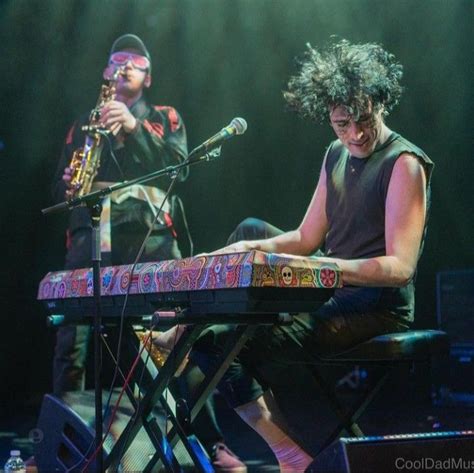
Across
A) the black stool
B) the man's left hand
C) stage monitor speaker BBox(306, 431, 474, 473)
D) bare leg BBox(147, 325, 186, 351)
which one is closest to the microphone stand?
bare leg BBox(147, 325, 186, 351)

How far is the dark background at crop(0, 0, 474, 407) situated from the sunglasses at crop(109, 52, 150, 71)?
0.08 m

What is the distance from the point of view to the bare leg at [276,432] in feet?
8.29

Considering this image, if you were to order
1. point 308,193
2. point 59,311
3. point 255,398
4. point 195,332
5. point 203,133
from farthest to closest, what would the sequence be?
point 308,193 < point 203,133 < point 59,311 < point 255,398 < point 195,332

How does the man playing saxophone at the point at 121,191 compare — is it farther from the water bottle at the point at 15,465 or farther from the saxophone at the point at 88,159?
the water bottle at the point at 15,465

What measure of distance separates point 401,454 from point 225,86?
3476 millimetres

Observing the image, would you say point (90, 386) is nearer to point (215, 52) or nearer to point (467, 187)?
point (215, 52)

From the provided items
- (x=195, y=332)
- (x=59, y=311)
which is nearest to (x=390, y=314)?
(x=195, y=332)

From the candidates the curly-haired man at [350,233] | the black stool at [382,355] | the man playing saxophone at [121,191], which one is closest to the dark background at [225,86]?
the man playing saxophone at [121,191]

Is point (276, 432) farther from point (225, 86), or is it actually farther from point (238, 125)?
point (225, 86)

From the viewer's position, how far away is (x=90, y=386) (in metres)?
5.33

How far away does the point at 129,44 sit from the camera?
4848 mm

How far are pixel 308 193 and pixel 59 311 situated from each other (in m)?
2.74

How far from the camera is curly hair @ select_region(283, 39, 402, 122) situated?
107 inches

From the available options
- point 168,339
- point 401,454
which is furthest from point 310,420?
point 401,454
